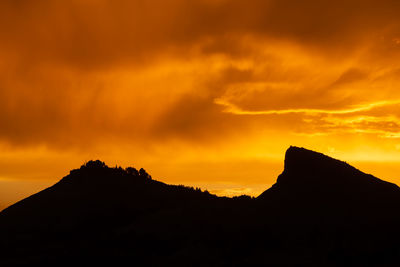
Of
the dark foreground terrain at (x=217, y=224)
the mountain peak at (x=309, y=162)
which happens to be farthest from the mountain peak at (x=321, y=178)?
the dark foreground terrain at (x=217, y=224)

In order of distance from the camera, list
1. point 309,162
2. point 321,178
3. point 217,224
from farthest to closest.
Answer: point 309,162 < point 321,178 < point 217,224

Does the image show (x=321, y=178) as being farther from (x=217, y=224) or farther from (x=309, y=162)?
(x=217, y=224)

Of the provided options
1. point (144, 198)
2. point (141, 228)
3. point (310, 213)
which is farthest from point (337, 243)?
point (144, 198)

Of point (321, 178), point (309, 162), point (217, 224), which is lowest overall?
point (217, 224)

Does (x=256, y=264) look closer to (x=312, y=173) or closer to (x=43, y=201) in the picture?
(x=312, y=173)

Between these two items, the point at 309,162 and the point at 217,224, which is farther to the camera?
the point at 309,162

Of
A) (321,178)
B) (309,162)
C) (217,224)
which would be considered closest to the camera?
(217,224)

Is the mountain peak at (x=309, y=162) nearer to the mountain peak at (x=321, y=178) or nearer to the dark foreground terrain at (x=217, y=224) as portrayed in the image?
the mountain peak at (x=321, y=178)

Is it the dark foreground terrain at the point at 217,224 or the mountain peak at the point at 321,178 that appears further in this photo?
the mountain peak at the point at 321,178

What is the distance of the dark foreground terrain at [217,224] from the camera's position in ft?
138

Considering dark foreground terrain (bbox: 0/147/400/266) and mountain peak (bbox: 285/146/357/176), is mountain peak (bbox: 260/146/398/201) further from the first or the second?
dark foreground terrain (bbox: 0/147/400/266)

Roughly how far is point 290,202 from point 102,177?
29.4 m

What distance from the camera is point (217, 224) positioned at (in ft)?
165

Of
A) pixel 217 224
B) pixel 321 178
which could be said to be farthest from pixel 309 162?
pixel 217 224
